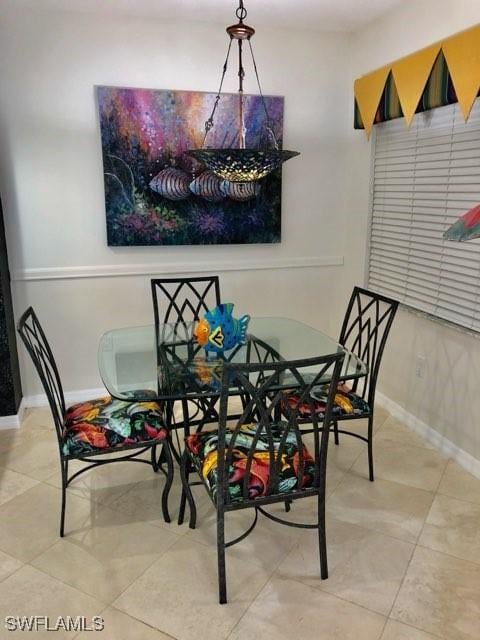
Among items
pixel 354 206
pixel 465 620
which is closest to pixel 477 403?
pixel 465 620

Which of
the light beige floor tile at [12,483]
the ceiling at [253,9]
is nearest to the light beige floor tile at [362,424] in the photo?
the light beige floor tile at [12,483]

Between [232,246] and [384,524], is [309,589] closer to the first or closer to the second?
[384,524]

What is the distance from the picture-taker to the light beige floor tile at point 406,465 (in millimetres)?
2551

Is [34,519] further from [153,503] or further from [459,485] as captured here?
[459,485]

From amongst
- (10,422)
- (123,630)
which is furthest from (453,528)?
(10,422)

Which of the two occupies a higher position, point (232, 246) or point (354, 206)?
point (354, 206)

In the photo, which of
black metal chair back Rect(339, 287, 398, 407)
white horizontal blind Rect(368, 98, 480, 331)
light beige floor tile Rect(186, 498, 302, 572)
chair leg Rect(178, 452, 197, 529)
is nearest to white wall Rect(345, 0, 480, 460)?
white horizontal blind Rect(368, 98, 480, 331)

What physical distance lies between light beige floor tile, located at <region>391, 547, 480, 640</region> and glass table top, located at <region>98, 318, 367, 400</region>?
813 mm

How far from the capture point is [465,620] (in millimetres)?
1694

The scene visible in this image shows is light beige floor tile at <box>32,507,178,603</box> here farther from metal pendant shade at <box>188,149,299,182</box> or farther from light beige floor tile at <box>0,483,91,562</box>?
metal pendant shade at <box>188,149,299,182</box>

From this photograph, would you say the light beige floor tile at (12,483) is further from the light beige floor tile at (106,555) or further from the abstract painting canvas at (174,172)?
the abstract painting canvas at (174,172)

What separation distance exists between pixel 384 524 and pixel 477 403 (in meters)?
0.86

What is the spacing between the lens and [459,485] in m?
2.50

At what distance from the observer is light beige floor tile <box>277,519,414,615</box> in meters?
1.82
